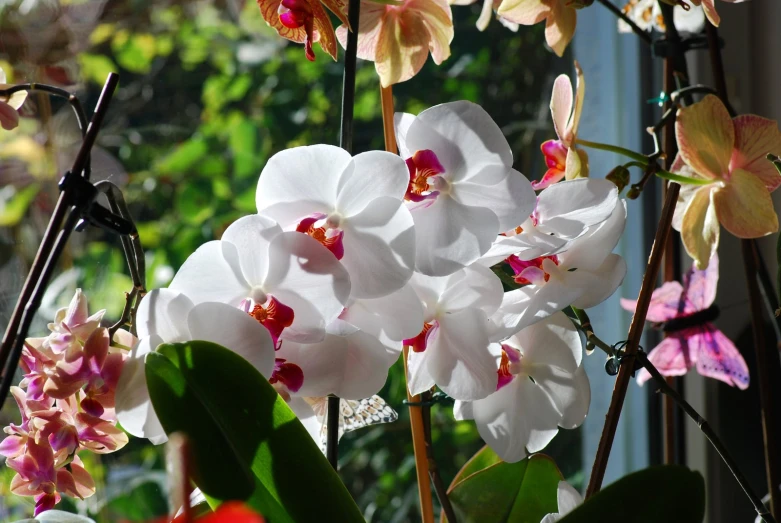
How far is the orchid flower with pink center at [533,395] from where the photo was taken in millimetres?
384

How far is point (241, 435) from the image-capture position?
0.31 m

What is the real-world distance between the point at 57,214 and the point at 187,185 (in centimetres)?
64

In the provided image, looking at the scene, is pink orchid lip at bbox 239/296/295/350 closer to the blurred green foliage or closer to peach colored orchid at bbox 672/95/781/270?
peach colored orchid at bbox 672/95/781/270

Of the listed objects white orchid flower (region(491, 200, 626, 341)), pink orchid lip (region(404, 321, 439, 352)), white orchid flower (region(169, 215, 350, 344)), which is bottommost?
pink orchid lip (region(404, 321, 439, 352))

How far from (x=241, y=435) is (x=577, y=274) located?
7.1 inches

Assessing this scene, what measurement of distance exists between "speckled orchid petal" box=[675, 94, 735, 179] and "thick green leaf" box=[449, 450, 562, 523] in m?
0.21

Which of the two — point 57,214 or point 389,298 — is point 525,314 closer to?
point 389,298

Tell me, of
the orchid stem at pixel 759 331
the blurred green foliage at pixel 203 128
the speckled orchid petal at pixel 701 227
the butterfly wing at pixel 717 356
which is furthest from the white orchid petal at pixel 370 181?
the blurred green foliage at pixel 203 128

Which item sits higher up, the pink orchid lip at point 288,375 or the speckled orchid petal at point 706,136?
the speckled orchid petal at point 706,136

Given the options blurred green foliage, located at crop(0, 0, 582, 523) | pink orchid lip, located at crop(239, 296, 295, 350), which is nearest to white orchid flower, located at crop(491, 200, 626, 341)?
pink orchid lip, located at crop(239, 296, 295, 350)

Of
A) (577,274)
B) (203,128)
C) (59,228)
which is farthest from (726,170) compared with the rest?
(203,128)

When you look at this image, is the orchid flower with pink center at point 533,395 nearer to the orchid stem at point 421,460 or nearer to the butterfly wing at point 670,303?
the orchid stem at point 421,460

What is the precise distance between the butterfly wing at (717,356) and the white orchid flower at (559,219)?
0.35m

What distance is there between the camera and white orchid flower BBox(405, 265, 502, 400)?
13.7 inches
